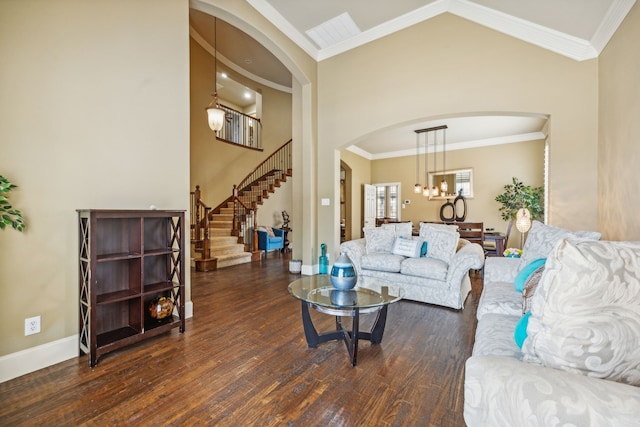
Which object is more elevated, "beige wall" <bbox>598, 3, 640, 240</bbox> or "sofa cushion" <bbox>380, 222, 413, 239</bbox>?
"beige wall" <bbox>598, 3, 640, 240</bbox>

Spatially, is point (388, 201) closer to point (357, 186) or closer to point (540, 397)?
point (357, 186)

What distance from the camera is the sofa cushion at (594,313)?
82cm

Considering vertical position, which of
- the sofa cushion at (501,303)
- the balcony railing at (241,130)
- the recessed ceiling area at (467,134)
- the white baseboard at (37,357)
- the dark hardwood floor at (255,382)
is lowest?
the dark hardwood floor at (255,382)

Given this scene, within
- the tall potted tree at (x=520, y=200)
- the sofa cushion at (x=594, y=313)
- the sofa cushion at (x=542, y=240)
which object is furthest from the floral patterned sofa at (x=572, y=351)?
the tall potted tree at (x=520, y=200)

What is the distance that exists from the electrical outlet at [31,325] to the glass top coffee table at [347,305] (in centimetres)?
185

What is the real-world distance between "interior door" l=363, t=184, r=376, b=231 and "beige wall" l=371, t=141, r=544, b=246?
0.99 meters

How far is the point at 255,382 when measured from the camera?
1.87m

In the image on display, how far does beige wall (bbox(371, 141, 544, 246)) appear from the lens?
6.92 meters

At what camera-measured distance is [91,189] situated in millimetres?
2291

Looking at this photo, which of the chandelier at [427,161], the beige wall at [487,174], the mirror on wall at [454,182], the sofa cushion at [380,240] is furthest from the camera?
the mirror on wall at [454,182]

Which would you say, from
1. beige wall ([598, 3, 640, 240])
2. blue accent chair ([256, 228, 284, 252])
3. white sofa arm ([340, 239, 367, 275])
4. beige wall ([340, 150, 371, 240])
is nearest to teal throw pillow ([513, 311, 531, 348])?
beige wall ([598, 3, 640, 240])

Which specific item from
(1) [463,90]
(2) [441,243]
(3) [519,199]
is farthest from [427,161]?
(2) [441,243]

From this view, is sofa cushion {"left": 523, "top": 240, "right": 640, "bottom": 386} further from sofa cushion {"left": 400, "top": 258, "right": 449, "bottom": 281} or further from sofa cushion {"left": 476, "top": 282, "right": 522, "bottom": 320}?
sofa cushion {"left": 400, "top": 258, "right": 449, "bottom": 281}

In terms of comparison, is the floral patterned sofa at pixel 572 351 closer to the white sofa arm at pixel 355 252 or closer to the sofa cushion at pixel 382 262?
the sofa cushion at pixel 382 262
